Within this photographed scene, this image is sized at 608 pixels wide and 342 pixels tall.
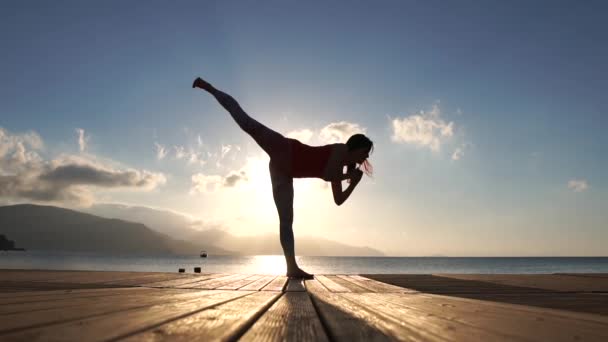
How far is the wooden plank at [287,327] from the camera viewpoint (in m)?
1.21

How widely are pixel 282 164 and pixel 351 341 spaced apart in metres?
4.36

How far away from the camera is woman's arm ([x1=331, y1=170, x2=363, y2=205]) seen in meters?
5.27

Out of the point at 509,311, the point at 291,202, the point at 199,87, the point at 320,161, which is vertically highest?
the point at 199,87

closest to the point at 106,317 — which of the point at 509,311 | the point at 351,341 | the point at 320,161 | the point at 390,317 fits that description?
the point at 351,341

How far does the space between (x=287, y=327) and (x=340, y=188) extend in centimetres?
416

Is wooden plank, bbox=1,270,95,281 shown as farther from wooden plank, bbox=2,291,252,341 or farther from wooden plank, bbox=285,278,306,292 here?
wooden plank, bbox=2,291,252,341

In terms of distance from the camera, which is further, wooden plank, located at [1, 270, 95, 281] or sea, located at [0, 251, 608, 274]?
sea, located at [0, 251, 608, 274]

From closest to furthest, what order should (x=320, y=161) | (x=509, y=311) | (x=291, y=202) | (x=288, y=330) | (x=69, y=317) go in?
(x=288, y=330) → (x=69, y=317) → (x=509, y=311) → (x=320, y=161) → (x=291, y=202)

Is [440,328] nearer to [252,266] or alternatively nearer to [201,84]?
[201,84]

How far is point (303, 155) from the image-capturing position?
5348 millimetres

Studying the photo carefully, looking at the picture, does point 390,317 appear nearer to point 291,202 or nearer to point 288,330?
point 288,330

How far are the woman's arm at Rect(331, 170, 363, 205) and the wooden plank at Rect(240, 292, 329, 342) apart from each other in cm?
347

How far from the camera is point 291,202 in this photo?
230 inches

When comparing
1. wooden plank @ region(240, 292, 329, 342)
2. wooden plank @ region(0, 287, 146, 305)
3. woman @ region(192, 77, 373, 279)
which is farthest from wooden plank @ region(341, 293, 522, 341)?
woman @ region(192, 77, 373, 279)
